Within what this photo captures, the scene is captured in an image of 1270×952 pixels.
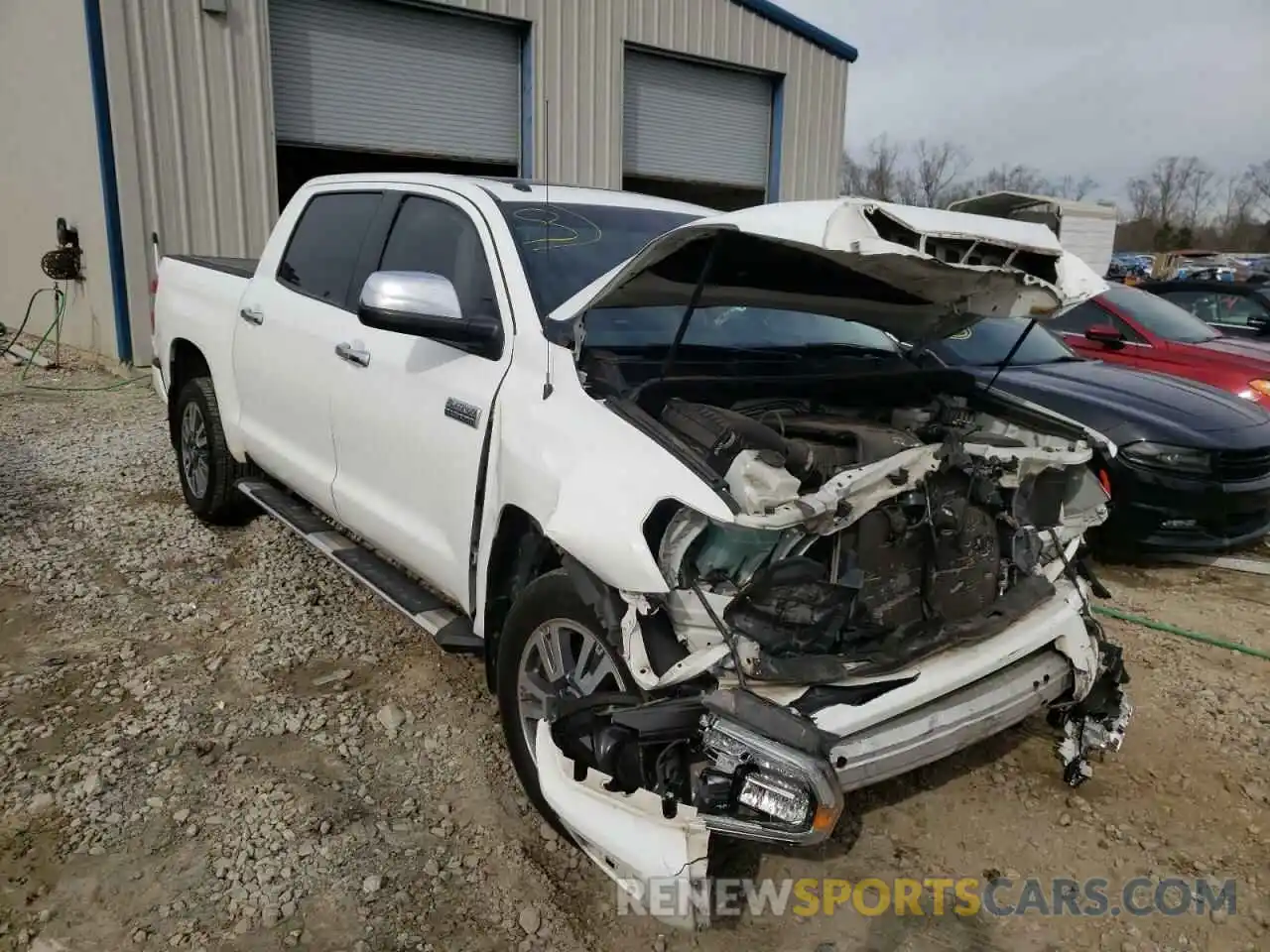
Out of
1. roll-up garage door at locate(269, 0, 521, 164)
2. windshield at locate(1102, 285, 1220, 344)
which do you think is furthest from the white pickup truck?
roll-up garage door at locate(269, 0, 521, 164)

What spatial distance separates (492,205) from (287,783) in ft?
6.81

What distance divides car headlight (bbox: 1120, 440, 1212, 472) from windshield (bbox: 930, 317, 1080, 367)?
1071 millimetres

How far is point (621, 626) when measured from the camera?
7.89 ft

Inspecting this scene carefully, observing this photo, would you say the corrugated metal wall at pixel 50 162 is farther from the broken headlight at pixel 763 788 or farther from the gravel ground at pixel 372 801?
the broken headlight at pixel 763 788

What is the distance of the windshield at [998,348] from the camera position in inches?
236

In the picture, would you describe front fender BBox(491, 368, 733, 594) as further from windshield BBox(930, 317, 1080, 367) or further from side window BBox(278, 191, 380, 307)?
windshield BBox(930, 317, 1080, 367)

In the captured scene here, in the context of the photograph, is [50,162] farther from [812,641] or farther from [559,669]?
[812,641]

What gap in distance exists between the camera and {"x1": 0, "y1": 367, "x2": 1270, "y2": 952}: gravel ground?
255cm

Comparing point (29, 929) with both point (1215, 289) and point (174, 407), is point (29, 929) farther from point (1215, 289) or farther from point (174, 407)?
point (1215, 289)

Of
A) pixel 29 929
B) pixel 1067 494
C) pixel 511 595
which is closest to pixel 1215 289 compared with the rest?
pixel 1067 494

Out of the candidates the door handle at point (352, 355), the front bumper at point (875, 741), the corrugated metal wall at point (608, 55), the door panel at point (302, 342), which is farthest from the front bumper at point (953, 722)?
the corrugated metal wall at point (608, 55)

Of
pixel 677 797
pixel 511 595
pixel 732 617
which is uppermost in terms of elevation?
pixel 732 617

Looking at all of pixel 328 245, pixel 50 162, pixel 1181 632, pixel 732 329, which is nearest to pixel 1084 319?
pixel 1181 632

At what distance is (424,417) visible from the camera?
3330 millimetres
